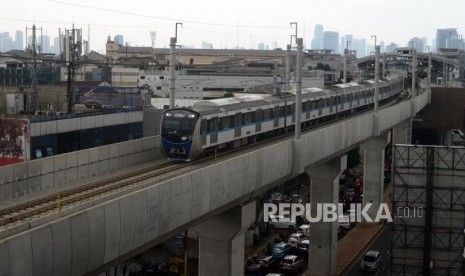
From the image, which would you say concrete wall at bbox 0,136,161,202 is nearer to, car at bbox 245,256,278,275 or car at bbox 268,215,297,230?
car at bbox 245,256,278,275

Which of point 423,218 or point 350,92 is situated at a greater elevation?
point 350,92

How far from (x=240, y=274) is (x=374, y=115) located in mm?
16833

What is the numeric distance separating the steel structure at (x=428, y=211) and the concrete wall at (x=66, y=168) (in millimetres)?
8341

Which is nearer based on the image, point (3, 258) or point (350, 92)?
→ point (3, 258)

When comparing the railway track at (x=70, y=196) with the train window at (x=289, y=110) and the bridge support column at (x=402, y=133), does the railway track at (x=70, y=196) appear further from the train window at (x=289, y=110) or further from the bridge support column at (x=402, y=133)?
the bridge support column at (x=402, y=133)

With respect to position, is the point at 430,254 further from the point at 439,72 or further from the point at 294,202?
the point at 439,72

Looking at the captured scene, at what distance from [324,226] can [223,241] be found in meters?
12.5

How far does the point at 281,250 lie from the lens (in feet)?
110

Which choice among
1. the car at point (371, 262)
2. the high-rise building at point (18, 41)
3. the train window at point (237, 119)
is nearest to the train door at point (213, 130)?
the train window at point (237, 119)

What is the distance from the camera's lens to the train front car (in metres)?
22.5

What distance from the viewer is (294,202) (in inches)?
1768

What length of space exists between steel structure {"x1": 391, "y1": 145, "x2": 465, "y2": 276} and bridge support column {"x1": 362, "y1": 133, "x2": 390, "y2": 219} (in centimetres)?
2311

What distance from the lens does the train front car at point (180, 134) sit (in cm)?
2250

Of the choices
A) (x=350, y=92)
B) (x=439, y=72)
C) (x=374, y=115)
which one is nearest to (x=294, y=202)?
(x=350, y=92)
